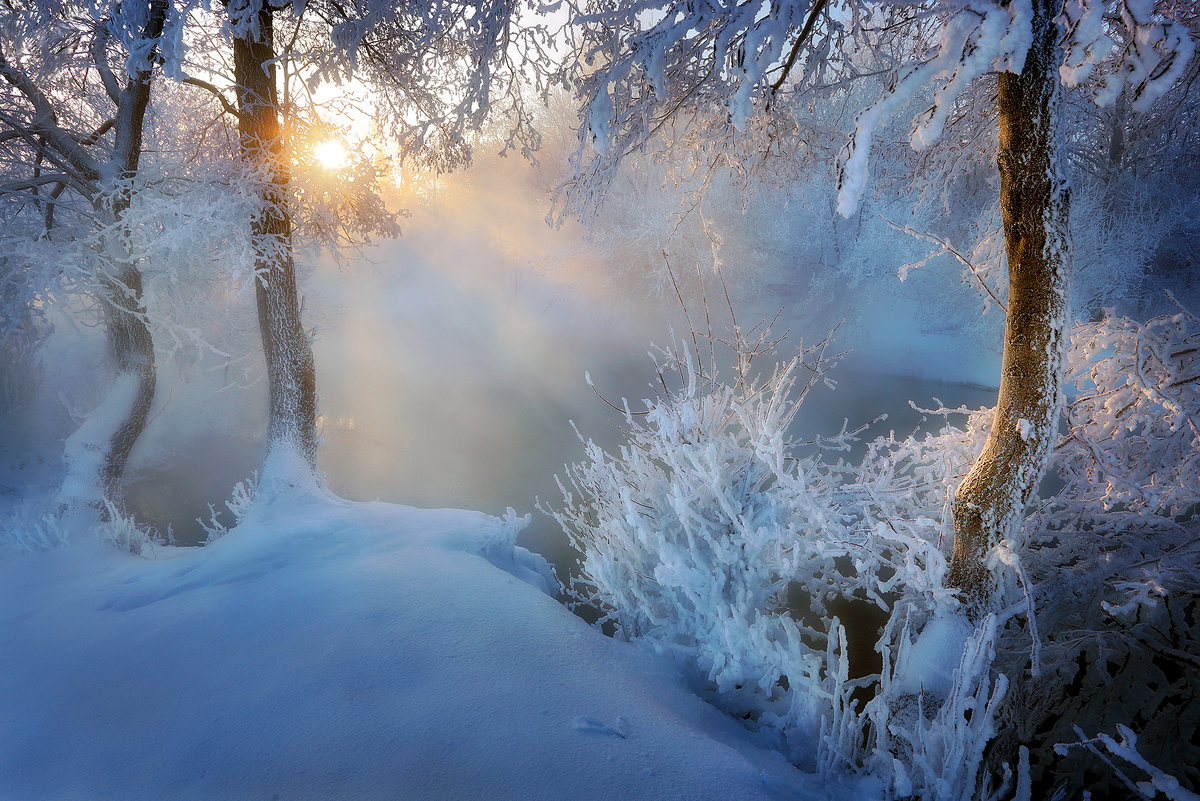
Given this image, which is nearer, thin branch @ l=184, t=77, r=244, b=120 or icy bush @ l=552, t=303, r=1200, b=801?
icy bush @ l=552, t=303, r=1200, b=801

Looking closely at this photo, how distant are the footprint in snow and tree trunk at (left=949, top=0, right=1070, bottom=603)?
2.11 metres

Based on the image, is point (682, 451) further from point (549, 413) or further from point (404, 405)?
point (404, 405)

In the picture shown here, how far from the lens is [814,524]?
11.2 feet

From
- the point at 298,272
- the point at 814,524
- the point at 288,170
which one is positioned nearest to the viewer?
the point at 814,524

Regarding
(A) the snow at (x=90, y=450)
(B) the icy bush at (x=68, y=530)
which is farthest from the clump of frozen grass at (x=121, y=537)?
(A) the snow at (x=90, y=450)

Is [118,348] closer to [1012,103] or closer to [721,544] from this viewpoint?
[721,544]

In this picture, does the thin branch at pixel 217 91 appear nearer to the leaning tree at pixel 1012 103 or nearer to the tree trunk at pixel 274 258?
the tree trunk at pixel 274 258

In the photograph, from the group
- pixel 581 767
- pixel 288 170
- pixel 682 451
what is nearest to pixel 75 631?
pixel 581 767

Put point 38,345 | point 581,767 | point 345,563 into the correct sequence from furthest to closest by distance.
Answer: point 38,345
point 345,563
point 581,767

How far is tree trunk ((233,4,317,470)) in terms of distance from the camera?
5.89 m

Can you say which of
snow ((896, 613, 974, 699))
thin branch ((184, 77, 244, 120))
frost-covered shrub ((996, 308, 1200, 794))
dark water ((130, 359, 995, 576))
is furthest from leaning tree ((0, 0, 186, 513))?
frost-covered shrub ((996, 308, 1200, 794))

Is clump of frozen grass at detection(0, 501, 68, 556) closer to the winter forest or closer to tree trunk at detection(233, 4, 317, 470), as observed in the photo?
the winter forest

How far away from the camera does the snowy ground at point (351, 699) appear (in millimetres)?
2115

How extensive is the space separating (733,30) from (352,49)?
3849 mm
